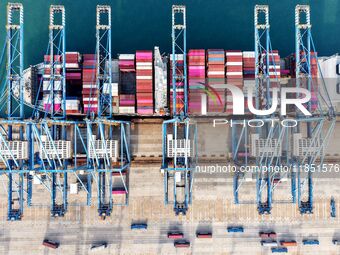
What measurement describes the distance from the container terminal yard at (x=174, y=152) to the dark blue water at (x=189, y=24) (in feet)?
11.5

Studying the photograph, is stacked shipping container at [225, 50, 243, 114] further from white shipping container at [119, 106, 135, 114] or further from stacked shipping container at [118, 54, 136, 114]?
white shipping container at [119, 106, 135, 114]

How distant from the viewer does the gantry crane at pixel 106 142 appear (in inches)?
2234

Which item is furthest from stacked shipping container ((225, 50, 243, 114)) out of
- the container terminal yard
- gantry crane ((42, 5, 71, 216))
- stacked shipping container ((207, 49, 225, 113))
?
gantry crane ((42, 5, 71, 216))

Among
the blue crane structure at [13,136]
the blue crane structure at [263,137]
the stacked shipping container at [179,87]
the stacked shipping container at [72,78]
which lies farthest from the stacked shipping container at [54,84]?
the blue crane structure at [263,137]

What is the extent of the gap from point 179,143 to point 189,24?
2771cm

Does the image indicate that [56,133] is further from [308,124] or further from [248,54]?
[308,124]

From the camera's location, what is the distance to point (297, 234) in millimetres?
62438

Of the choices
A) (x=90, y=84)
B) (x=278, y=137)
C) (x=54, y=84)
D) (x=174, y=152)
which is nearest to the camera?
(x=174, y=152)

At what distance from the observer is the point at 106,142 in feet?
188

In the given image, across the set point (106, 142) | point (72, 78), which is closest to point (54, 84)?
point (72, 78)

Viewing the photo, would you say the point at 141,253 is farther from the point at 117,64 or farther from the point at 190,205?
the point at 117,64

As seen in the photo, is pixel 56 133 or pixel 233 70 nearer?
pixel 233 70

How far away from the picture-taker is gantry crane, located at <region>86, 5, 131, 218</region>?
56.8m

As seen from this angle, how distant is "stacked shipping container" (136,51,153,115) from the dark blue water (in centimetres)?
746
